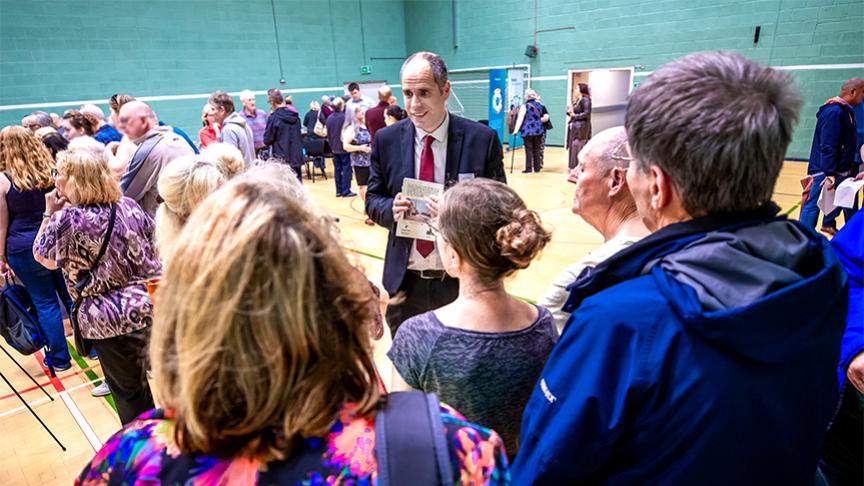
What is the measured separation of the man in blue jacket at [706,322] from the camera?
0.78 meters

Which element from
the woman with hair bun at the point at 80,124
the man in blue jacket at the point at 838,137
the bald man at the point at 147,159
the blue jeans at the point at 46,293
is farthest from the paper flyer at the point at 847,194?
the woman with hair bun at the point at 80,124

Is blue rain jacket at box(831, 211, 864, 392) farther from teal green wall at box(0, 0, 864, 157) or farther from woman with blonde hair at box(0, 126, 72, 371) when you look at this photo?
teal green wall at box(0, 0, 864, 157)

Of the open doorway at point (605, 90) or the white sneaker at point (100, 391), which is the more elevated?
the open doorway at point (605, 90)

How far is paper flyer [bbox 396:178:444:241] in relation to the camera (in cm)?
201

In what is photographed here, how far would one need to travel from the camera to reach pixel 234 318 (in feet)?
2.09

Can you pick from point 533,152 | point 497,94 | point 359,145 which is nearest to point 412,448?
point 359,145

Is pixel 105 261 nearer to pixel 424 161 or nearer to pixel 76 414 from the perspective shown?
pixel 76 414

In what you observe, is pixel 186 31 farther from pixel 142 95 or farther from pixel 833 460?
pixel 833 460

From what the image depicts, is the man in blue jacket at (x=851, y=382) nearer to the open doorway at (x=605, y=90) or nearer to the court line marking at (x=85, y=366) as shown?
the court line marking at (x=85, y=366)

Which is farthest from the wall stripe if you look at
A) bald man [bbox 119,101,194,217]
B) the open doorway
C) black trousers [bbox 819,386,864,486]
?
bald man [bbox 119,101,194,217]

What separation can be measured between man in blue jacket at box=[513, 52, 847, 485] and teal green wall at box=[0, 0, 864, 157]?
814 centimetres

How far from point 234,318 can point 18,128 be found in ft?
11.4

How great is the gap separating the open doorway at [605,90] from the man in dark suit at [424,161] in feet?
32.9

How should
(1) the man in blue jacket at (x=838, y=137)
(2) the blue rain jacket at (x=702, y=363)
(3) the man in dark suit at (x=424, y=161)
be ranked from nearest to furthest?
1. (2) the blue rain jacket at (x=702, y=363)
2. (3) the man in dark suit at (x=424, y=161)
3. (1) the man in blue jacket at (x=838, y=137)
